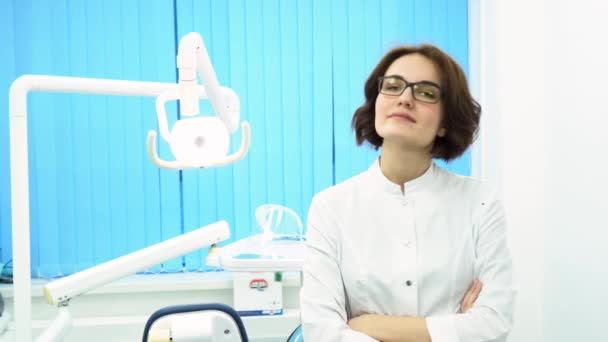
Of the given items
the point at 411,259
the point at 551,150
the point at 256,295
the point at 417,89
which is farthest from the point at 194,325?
the point at 551,150

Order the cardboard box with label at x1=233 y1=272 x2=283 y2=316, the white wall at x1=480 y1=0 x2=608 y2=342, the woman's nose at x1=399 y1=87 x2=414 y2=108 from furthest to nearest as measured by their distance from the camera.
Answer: the cardboard box with label at x1=233 y1=272 x2=283 y2=316, the white wall at x1=480 y1=0 x2=608 y2=342, the woman's nose at x1=399 y1=87 x2=414 y2=108

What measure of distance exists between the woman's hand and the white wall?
2.85ft

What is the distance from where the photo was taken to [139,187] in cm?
240

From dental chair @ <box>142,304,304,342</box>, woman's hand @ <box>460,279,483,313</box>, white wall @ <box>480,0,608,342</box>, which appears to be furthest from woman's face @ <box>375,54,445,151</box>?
white wall @ <box>480,0,608,342</box>

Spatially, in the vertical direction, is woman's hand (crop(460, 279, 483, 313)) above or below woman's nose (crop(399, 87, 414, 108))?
below

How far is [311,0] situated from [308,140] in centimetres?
75

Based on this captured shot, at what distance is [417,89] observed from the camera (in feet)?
4.10

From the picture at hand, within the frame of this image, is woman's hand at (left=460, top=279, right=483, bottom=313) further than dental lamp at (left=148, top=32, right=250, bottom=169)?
Yes

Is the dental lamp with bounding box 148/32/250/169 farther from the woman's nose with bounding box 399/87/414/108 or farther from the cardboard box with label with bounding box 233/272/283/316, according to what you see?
the cardboard box with label with bounding box 233/272/283/316

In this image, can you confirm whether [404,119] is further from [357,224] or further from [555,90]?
[555,90]

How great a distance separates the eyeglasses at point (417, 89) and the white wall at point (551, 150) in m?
0.89

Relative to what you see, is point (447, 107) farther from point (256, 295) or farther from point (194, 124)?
point (256, 295)

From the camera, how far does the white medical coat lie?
3.77 feet

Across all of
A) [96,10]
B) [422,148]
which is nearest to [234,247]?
[422,148]
